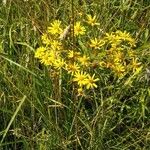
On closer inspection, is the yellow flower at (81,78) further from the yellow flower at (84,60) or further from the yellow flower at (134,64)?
the yellow flower at (134,64)

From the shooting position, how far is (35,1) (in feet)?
7.58

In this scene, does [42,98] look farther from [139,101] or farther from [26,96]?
[139,101]

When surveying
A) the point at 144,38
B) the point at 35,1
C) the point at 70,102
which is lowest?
the point at 70,102

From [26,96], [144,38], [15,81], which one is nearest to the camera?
[26,96]

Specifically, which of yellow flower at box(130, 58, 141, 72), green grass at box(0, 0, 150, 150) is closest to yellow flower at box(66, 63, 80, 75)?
green grass at box(0, 0, 150, 150)

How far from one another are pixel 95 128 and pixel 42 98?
27 cm

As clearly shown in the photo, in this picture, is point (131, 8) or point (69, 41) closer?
point (69, 41)

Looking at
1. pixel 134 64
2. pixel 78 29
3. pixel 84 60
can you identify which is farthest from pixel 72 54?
pixel 134 64

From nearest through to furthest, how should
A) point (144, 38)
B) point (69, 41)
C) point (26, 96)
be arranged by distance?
point (26, 96), point (69, 41), point (144, 38)

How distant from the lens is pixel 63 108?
1841 mm

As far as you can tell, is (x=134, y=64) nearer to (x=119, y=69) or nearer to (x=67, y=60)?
(x=119, y=69)

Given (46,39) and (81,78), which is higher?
(46,39)

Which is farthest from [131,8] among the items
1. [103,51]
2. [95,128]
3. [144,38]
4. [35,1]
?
[95,128]

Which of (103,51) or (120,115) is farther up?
(103,51)
